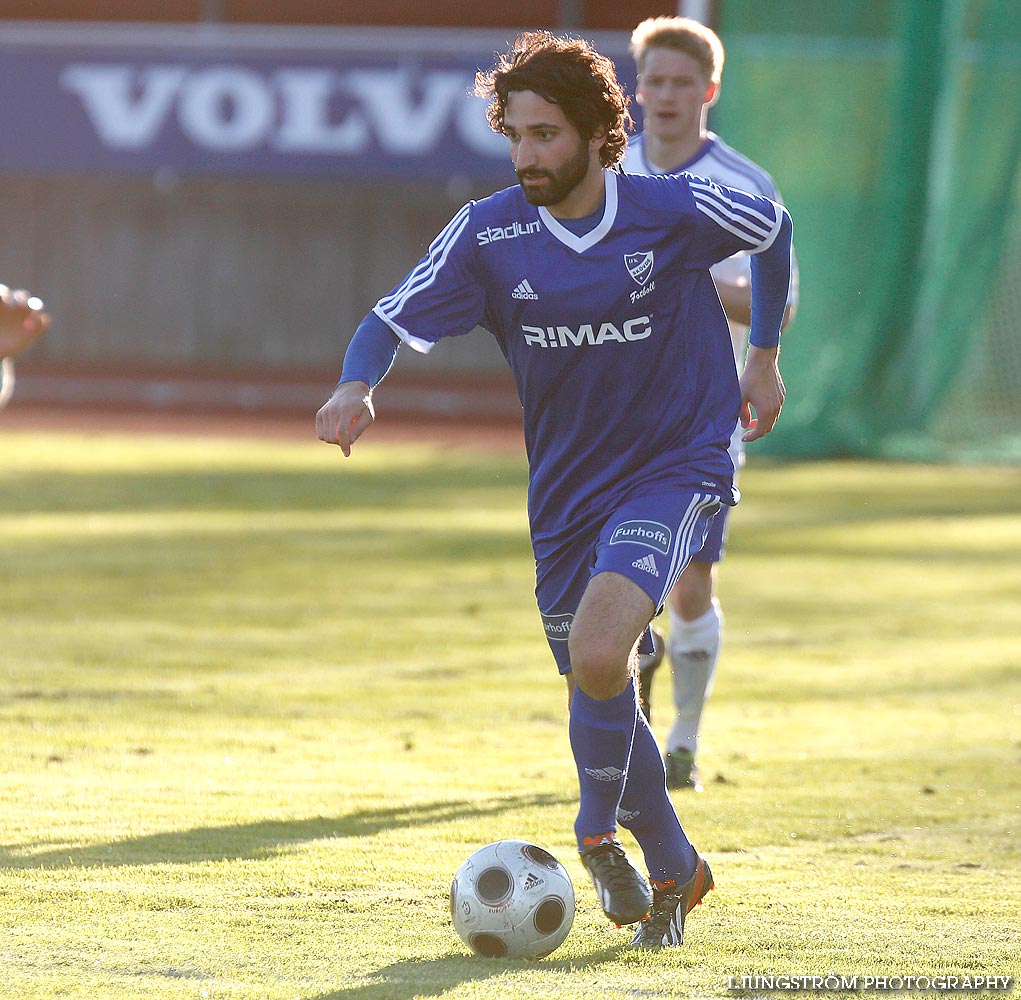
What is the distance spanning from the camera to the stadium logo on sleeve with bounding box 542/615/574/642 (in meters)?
4.43

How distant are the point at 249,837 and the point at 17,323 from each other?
2091 millimetres

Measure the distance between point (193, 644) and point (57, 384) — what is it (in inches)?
677

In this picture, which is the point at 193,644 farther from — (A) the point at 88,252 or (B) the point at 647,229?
(A) the point at 88,252

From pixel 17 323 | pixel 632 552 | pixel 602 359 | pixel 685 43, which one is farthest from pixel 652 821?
pixel 17 323

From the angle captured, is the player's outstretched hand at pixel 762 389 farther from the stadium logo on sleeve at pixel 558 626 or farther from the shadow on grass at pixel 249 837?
the shadow on grass at pixel 249 837

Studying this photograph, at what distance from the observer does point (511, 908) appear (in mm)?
4094

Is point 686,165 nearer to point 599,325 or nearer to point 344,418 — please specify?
point 599,325

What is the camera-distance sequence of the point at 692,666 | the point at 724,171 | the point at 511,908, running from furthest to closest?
the point at 692,666 → the point at 724,171 → the point at 511,908

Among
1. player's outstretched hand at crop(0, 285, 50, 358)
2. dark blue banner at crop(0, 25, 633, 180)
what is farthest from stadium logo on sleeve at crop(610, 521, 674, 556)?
dark blue banner at crop(0, 25, 633, 180)

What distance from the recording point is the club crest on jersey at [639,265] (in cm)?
429

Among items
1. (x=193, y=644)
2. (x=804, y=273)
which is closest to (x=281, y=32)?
(x=804, y=273)

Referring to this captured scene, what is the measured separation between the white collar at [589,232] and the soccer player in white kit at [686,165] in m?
1.64

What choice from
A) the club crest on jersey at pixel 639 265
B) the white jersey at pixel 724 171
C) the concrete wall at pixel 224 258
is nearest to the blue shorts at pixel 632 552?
the club crest on jersey at pixel 639 265

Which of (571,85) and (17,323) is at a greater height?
(571,85)
